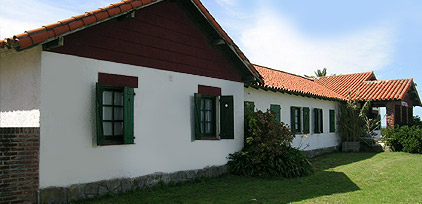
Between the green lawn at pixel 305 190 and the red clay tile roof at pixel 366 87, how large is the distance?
26.1 feet

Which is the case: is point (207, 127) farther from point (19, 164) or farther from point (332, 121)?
point (332, 121)

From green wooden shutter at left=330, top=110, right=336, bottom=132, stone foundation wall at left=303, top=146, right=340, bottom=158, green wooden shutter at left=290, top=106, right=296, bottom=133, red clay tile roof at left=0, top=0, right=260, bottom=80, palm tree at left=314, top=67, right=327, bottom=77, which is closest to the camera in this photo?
red clay tile roof at left=0, top=0, right=260, bottom=80

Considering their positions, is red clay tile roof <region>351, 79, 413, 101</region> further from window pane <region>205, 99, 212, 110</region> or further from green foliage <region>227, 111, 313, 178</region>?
window pane <region>205, 99, 212, 110</region>

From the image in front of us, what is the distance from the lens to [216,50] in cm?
1043

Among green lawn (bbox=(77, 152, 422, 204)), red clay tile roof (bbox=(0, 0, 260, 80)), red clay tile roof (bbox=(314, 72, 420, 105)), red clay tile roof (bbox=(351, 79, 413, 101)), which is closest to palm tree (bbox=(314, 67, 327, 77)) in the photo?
red clay tile roof (bbox=(314, 72, 420, 105))

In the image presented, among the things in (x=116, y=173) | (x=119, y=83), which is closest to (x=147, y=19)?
(x=119, y=83)

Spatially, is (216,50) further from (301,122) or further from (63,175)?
(301,122)

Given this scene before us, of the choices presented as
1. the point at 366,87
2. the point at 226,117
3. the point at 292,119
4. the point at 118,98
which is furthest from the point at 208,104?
the point at 366,87

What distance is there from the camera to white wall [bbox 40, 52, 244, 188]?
652 cm

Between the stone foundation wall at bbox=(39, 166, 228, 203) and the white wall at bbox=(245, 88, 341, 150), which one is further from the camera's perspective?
the white wall at bbox=(245, 88, 341, 150)

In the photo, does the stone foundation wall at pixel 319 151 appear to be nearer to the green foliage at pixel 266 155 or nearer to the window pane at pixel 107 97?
the green foliage at pixel 266 155

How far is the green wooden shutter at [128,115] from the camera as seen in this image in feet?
25.0

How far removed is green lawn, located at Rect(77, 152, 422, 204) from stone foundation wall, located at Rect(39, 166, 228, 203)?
176 millimetres

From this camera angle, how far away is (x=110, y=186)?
7.44 m
